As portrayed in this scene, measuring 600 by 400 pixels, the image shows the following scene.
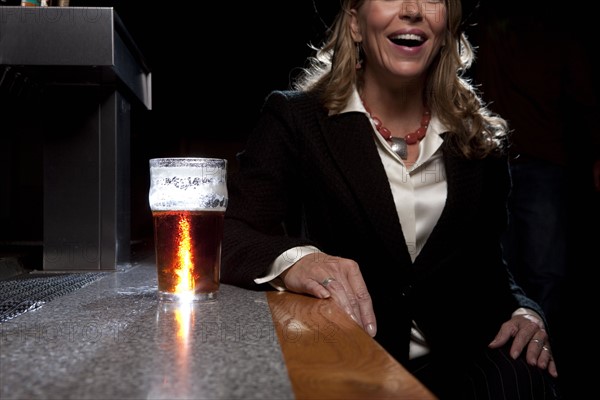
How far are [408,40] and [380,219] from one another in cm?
41

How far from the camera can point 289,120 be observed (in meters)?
1.27

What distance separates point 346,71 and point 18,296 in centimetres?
86

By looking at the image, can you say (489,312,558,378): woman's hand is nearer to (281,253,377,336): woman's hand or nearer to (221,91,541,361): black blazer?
(221,91,541,361): black blazer

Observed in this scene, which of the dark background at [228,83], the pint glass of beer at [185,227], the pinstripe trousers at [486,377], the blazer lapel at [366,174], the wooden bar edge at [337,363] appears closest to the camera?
the wooden bar edge at [337,363]

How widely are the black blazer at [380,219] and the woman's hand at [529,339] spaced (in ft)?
0.12

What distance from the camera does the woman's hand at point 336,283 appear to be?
32.6 inches

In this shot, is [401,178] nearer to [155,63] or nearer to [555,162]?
[555,162]

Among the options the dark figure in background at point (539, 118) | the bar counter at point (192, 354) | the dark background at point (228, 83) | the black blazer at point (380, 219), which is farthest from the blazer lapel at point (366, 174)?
the dark figure in background at point (539, 118)

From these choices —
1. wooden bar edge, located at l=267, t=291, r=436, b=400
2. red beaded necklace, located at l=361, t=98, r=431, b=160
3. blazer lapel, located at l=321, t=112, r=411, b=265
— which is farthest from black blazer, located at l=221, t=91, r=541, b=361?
wooden bar edge, located at l=267, t=291, r=436, b=400

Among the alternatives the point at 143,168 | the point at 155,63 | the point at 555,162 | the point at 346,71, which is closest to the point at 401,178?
the point at 346,71

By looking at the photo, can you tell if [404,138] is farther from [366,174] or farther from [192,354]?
[192,354]

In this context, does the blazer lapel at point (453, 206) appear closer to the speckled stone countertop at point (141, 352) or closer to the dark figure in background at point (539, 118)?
the speckled stone countertop at point (141, 352)

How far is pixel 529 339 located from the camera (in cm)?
113

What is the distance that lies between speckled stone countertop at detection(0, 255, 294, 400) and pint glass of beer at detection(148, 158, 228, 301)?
0.03 m
